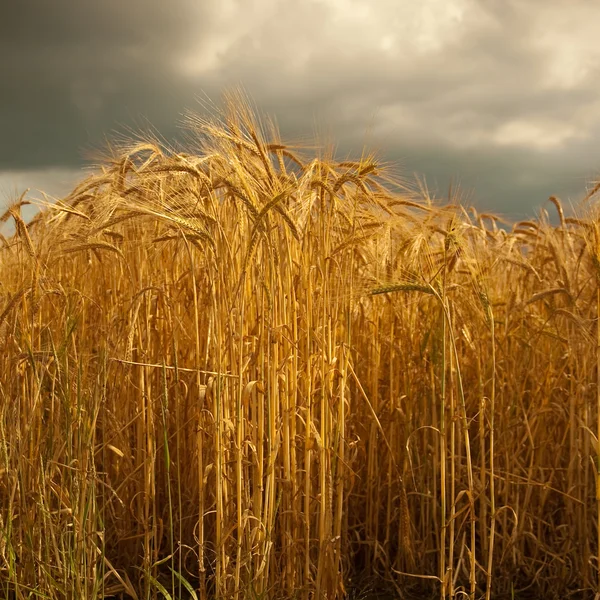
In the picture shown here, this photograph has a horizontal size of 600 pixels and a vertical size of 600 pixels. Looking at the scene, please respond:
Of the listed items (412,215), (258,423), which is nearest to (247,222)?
(258,423)

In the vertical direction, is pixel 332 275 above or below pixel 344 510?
above

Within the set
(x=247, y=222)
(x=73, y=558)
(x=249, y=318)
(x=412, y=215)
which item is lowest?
(x=73, y=558)

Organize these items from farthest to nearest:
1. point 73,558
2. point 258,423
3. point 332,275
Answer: point 332,275 → point 258,423 → point 73,558

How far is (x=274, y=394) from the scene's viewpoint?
3.06 metres

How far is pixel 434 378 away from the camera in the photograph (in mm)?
3828

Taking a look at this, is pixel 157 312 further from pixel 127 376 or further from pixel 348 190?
pixel 348 190

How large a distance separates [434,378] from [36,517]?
6.36 feet

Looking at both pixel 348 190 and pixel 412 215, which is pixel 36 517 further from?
pixel 412 215

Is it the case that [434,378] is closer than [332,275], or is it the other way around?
[332,275]

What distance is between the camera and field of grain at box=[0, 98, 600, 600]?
9.99 ft

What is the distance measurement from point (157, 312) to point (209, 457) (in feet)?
3.28

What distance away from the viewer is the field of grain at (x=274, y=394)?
304cm

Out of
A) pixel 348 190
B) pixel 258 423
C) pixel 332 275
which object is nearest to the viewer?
pixel 258 423

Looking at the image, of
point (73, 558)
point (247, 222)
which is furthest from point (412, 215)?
point (73, 558)
